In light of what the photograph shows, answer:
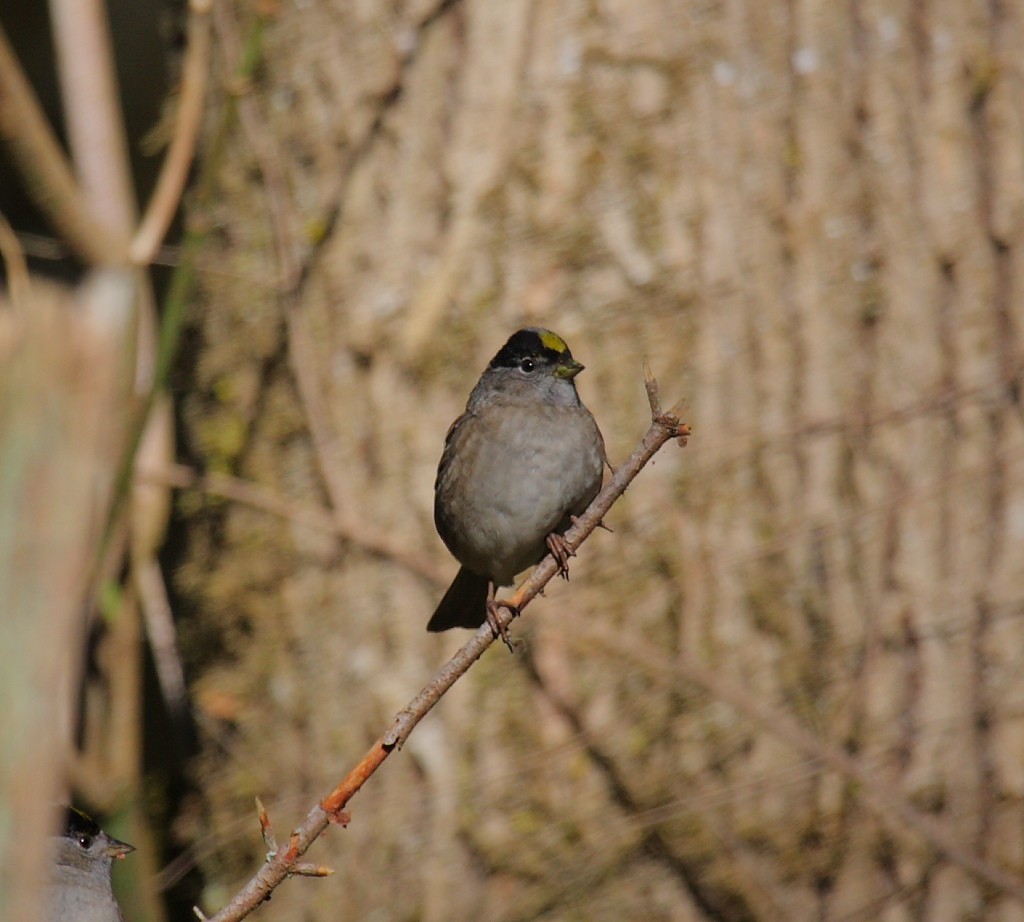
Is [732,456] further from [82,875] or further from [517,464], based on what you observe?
[82,875]

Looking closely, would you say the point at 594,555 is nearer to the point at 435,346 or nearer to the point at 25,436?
the point at 435,346

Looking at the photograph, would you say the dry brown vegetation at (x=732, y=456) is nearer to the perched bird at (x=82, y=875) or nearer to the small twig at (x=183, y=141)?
the small twig at (x=183, y=141)

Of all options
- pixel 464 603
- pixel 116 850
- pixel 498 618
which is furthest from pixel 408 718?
pixel 116 850

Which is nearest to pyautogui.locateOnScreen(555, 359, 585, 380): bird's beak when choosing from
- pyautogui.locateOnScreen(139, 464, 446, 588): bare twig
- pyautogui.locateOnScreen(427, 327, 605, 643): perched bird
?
pyautogui.locateOnScreen(427, 327, 605, 643): perched bird

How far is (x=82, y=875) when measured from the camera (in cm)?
371

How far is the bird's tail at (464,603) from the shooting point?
12.3 ft

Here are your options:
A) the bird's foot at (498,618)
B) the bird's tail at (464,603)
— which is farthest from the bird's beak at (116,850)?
the bird's foot at (498,618)

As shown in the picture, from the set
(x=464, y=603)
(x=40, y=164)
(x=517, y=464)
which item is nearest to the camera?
(x=517, y=464)

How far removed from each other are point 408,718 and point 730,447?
2.96 m

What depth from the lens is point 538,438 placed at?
3457 mm

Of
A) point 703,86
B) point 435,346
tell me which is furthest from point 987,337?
point 435,346

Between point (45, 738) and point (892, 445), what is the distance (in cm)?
316

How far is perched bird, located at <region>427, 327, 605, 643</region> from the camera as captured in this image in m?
3.39

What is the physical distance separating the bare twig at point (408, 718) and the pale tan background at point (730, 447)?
2.62m
